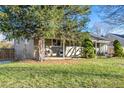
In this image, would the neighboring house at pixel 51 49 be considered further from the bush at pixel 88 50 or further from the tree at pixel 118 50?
the tree at pixel 118 50

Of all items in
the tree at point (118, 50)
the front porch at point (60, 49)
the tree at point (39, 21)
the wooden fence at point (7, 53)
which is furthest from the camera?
the tree at point (118, 50)

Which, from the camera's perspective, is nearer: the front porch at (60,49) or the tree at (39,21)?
the tree at (39,21)

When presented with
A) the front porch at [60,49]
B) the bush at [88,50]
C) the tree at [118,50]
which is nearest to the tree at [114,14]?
the front porch at [60,49]

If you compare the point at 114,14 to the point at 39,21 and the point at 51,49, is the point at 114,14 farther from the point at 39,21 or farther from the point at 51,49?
the point at 51,49

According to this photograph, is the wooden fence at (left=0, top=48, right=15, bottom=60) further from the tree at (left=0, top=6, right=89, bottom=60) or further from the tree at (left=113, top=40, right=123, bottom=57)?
the tree at (left=113, top=40, right=123, bottom=57)

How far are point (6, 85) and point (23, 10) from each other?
761 centimetres

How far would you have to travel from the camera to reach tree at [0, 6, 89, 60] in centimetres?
1397

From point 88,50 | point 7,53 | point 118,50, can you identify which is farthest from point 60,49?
point 118,50

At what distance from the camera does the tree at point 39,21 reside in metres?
14.0

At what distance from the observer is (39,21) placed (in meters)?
14.0

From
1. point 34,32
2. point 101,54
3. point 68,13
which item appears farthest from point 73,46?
point 34,32

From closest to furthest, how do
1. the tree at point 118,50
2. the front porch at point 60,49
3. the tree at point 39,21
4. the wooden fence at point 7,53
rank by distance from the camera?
1. the tree at point 39,21
2. the front porch at point 60,49
3. the wooden fence at point 7,53
4. the tree at point 118,50

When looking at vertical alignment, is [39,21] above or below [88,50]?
above

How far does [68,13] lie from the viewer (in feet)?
53.6
